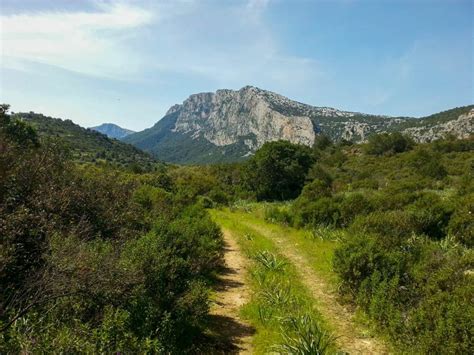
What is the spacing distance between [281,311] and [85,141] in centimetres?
12477

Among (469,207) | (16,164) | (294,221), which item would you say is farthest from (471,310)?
(294,221)

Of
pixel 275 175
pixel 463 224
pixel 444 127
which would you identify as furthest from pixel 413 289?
pixel 444 127

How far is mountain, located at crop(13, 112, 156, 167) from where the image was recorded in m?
104

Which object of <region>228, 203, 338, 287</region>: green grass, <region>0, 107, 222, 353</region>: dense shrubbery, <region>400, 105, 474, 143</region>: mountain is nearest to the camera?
<region>0, 107, 222, 353</region>: dense shrubbery

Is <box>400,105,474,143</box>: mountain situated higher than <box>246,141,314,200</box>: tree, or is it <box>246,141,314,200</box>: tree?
<box>400,105,474,143</box>: mountain

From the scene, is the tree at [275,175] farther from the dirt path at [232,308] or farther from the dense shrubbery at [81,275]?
the dense shrubbery at [81,275]

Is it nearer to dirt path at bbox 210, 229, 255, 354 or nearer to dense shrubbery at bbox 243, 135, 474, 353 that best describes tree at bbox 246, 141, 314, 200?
dense shrubbery at bbox 243, 135, 474, 353

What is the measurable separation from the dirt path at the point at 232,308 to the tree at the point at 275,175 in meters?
29.4

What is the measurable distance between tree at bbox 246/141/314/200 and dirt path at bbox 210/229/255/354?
2935cm

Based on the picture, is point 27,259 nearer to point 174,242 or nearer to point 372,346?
point 174,242

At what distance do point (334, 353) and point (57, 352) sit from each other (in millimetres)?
4792

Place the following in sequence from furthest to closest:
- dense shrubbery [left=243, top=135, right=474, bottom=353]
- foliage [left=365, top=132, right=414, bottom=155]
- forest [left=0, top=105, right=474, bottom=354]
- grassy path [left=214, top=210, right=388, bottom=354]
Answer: foliage [left=365, top=132, right=414, bottom=155] → grassy path [left=214, top=210, right=388, bottom=354] → dense shrubbery [left=243, top=135, right=474, bottom=353] → forest [left=0, top=105, right=474, bottom=354]

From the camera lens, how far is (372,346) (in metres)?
7.52

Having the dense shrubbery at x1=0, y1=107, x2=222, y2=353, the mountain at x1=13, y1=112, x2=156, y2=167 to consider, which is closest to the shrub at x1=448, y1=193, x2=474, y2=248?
the dense shrubbery at x1=0, y1=107, x2=222, y2=353
